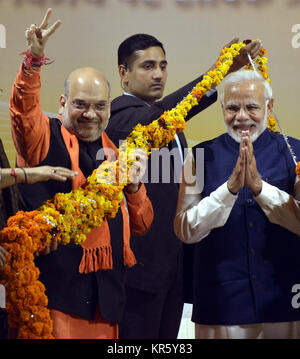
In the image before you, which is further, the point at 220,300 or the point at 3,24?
the point at 3,24

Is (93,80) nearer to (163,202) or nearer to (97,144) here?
(97,144)

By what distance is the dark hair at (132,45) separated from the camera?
15.1 feet

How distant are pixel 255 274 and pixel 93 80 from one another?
154 centimetres

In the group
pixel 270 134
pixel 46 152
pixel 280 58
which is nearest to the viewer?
pixel 46 152

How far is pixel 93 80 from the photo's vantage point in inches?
155

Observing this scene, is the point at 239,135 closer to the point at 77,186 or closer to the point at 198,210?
the point at 198,210

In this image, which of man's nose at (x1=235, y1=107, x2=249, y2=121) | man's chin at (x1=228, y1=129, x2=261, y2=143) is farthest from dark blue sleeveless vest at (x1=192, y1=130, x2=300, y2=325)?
man's nose at (x1=235, y1=107, x2=249, y2=121)

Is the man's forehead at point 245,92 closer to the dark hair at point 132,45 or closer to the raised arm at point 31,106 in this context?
the dark hair at point 132,45

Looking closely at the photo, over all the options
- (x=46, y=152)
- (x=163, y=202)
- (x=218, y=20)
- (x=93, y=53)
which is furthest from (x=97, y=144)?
(x=218, y=20)

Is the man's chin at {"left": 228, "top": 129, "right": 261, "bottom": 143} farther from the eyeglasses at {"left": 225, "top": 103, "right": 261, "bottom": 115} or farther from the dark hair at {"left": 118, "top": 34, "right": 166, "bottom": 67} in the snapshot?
the dark hair at {"left": 118, "top": 34, "right": 166, "bottom": 67}

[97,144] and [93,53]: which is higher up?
[93,53]

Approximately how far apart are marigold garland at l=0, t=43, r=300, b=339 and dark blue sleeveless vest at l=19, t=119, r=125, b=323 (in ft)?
0.42

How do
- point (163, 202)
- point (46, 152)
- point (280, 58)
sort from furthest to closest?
point (280, 58), point (163, 202), point (46, 152)

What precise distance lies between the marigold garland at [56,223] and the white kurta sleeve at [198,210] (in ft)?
1.18
